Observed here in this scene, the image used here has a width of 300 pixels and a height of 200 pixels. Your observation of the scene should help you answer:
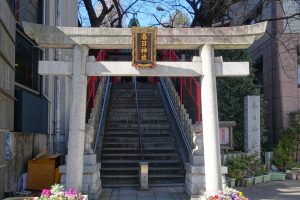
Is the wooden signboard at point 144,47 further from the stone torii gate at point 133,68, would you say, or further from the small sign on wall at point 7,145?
the small sign on wall at point 7,145

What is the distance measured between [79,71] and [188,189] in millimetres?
4515

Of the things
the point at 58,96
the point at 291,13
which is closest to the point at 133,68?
the point at 58,96

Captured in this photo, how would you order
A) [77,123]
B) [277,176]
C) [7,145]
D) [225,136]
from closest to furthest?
[7,145], [77,123], [225,136], [277,176]

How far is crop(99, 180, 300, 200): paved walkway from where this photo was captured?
12.0 meters

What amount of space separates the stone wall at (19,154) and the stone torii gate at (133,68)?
138 centimetres

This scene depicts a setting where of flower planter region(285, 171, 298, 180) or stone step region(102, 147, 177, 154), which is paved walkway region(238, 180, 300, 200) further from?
stone step region(102, 147, 177, 154)

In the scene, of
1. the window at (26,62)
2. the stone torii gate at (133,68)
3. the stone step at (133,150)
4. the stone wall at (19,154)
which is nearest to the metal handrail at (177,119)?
the stone step at (133,150)

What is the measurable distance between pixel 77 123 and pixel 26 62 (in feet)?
12.2

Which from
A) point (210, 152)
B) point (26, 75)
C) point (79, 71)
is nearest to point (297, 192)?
point (210, 152)

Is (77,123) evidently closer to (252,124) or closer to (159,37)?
(159,37)

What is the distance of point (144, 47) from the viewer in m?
10.0

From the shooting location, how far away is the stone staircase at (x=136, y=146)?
14.3 m

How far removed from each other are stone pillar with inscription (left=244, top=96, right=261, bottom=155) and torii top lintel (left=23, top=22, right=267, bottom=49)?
769cm

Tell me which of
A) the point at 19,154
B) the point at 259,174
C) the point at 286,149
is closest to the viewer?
the point at 19,154
